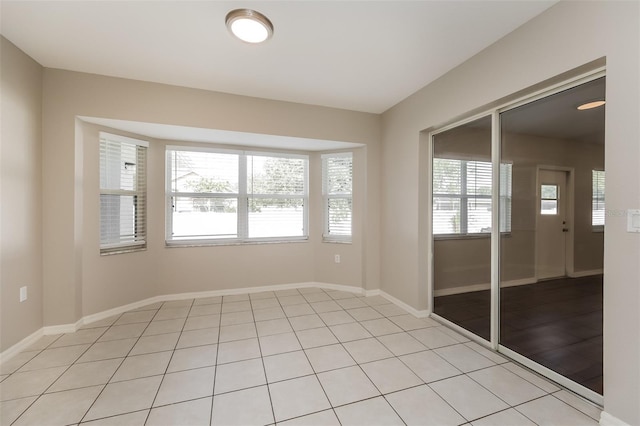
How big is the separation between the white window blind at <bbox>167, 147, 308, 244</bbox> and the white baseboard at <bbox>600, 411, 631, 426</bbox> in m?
3.49

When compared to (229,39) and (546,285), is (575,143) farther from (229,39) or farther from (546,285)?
(229,39)

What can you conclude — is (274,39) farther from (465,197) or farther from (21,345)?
(21,345)

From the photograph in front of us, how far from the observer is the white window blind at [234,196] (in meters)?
3.74

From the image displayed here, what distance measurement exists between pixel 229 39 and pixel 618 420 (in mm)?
3700

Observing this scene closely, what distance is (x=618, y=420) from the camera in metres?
1.49

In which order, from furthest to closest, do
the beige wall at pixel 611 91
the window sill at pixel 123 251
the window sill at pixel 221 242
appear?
the window sill at pixel 221 242, the window sill at pixel 123 251, the beige wall at pixel 611 91

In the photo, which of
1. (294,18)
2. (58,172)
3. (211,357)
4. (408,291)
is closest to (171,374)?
(211,357)

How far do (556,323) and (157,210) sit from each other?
14.8ft

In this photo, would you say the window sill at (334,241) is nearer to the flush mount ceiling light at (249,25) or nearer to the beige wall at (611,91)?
the beige wall at (611,91)

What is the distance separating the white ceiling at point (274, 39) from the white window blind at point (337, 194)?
131 centimetres

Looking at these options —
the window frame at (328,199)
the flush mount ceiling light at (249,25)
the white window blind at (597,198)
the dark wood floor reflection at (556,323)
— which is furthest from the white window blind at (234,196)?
the white window blind at (597,198)

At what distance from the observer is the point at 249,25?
1.98 meters

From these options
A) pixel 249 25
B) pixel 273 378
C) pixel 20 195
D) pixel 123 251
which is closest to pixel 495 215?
pixel 273 378

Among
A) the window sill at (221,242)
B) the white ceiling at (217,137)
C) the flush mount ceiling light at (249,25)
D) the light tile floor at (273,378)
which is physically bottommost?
the light tile floor at (273,378)
